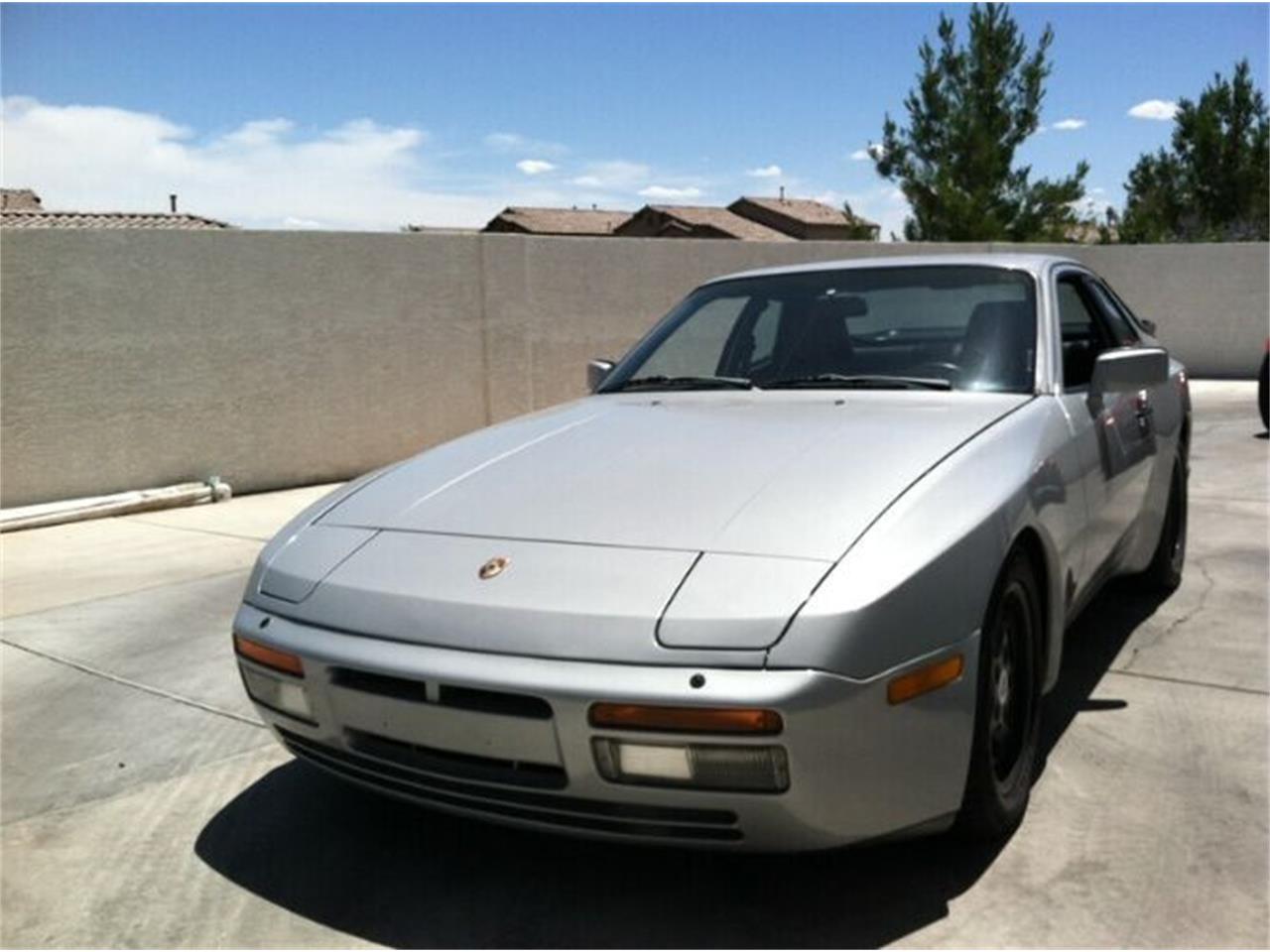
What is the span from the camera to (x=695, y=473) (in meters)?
2.82

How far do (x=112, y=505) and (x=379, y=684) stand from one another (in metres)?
6.23

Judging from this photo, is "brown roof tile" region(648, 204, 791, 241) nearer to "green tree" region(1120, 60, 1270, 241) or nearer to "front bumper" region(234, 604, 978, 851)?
"green tree" region(1120, 60, 1270, 241)

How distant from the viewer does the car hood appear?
2500 mm

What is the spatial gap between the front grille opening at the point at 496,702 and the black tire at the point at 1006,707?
943 mm

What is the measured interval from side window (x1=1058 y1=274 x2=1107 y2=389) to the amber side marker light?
1.44 m

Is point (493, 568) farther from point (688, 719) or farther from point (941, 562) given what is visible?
point (941, 562)

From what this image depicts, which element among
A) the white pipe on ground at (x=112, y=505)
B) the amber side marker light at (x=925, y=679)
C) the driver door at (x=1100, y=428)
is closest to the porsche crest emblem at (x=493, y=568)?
the amber side marker light at (x=925, y=679)

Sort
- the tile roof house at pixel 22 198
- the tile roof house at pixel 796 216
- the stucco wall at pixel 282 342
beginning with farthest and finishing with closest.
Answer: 1. the tile roof house at pixel 796 216
2. the tile roof house at pixel 22 198
3. the stucco wall at pixel 282 342

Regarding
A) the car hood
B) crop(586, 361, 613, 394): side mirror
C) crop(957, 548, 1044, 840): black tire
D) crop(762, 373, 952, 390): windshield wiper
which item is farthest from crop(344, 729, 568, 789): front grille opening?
crop(586, 361, 613, 394): side mirror

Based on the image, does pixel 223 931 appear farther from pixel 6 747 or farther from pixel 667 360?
pixel 667 360

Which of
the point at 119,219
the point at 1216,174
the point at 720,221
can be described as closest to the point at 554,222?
the point at 720,221

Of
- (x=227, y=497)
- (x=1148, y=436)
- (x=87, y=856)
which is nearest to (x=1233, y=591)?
(x=1148, y=436)

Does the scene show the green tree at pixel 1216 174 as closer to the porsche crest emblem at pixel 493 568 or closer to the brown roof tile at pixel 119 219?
the brown roof tile at pixel 119 219

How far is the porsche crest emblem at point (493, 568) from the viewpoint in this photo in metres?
2.48
